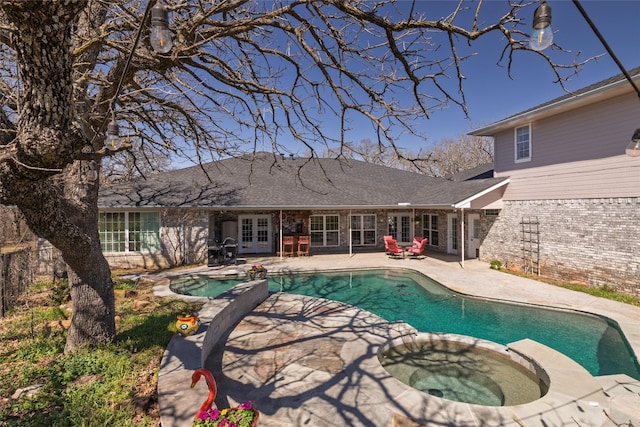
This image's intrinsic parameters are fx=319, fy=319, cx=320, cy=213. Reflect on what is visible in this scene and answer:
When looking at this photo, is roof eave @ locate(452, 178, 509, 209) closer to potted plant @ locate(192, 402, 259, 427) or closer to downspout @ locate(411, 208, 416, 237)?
downspout @ locate(411, 208, 416, 237)

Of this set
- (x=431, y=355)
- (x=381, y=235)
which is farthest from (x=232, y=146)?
(x=381, y=235)

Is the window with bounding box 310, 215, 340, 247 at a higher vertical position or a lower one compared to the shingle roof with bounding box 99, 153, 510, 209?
lower

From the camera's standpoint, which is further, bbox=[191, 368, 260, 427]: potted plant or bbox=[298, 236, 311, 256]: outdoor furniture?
bbox=[298, 236, 311, 256]: outdoor furniture

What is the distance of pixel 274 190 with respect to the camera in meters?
16.3

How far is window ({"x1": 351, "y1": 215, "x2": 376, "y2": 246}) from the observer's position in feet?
60.1

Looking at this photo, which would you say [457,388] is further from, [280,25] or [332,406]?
[280,25]

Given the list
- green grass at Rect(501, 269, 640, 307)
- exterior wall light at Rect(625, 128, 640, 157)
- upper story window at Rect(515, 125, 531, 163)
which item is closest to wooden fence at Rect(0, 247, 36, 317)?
exterior wall light at Rect(625, 128, 640, 157)

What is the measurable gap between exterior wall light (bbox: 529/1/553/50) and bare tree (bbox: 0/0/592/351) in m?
0.81

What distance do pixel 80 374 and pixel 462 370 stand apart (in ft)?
19.8

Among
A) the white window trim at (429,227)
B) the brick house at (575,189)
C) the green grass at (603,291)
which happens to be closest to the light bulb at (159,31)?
the brick house at (575,189)

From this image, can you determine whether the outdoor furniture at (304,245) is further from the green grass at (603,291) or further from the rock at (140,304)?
the green grass at (603,291)

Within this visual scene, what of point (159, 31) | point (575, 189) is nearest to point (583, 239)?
point (575, 189)

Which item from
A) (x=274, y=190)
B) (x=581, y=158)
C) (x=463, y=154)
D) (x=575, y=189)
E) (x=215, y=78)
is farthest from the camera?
(x=463, y=154)

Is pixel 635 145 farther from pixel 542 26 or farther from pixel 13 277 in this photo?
pixel 13 277
